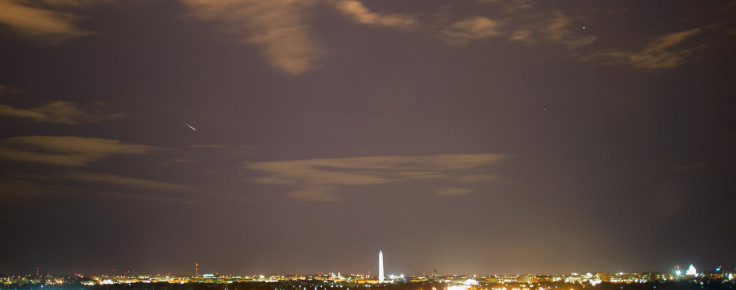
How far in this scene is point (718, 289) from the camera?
136375mm

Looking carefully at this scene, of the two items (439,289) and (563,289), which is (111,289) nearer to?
(439,289)

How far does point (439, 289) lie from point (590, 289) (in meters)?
27.6

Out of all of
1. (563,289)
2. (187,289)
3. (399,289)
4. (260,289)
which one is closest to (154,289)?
(187,289)

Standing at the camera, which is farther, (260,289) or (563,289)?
(260,289)

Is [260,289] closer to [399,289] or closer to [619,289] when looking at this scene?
[399,289]

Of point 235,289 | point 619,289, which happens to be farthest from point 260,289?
point 619,289

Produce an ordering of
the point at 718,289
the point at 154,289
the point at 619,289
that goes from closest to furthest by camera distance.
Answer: the point at 718,289, the point at 619,289, the point at 154,289

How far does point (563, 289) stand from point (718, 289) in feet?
85.3

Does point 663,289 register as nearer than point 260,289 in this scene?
Yes

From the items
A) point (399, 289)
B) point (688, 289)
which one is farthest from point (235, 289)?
point (688, 289)

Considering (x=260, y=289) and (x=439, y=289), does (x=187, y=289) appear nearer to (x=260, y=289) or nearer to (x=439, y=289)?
(x=260, y=289)

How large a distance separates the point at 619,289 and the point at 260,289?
67.3 m

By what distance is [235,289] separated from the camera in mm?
153625

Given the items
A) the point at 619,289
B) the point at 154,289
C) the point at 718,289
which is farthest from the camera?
the point at 154,289
